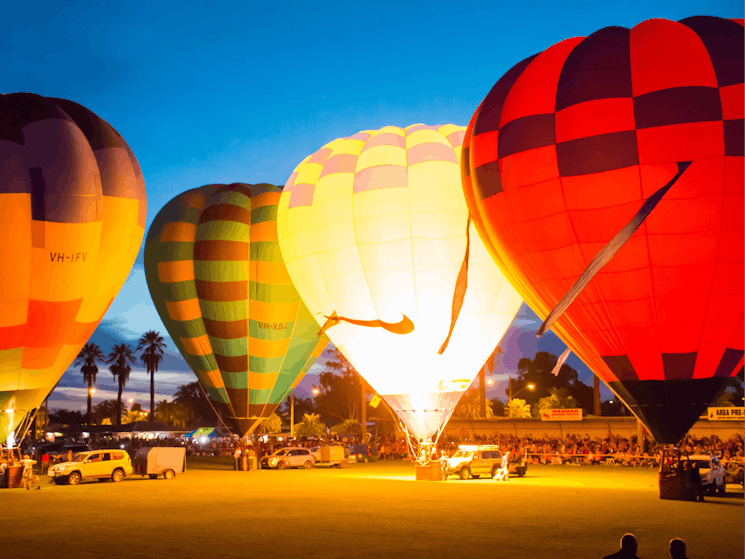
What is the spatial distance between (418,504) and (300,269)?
1119cm

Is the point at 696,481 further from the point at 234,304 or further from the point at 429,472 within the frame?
the point at 234,304

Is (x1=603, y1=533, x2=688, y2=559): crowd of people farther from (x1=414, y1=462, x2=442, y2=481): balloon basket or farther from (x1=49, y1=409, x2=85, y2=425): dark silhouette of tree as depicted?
(x1=49, y1=409, x2=85, y2=425): dark silhouette of tree

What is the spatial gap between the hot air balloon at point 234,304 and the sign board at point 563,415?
13937 mm

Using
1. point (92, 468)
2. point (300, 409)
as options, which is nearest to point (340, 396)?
point (300, 409)

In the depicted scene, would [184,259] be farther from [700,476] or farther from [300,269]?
[700,476]

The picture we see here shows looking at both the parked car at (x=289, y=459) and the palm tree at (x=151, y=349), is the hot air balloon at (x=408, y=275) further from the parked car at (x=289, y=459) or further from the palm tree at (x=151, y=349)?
the palm tree at (x=151, y=349)

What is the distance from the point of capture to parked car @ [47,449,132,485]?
85.4ft

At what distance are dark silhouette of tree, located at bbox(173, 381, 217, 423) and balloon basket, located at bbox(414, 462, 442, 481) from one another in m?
87.2

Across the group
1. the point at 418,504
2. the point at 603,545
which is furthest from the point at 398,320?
the point at 603,545

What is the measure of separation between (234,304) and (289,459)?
8.17 metres

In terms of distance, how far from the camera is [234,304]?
30.8 meters

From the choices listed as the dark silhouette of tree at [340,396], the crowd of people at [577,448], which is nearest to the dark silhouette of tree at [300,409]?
the dark silhouette of tree at [340,396]

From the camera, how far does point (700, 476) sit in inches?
752

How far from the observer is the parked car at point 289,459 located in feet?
112
